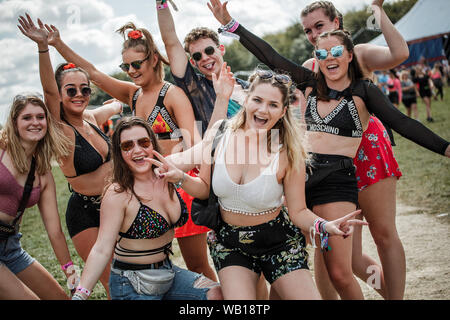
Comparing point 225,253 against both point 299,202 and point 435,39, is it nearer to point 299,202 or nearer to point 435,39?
point 299,202

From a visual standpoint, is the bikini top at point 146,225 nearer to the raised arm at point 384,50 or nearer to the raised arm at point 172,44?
the raised arm at point 172,44

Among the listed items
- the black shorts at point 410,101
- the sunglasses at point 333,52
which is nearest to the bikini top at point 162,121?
the sunglasses at point 333,52

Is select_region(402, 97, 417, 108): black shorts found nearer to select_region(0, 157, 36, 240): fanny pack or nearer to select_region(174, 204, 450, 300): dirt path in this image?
select_region(174, 204, 450, 300): dirt path

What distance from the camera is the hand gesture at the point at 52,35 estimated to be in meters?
3.88

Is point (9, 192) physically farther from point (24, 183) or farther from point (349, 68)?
point (349, 68)

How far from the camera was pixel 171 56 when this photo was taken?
3779 millimetres

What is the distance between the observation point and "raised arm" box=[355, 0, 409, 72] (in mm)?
3305

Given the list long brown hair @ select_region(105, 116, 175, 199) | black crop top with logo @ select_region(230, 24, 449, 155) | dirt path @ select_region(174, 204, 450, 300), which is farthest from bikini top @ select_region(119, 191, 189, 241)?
dirt path @ select_region(174, 204, 450, 300)

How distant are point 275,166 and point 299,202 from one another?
304 mm

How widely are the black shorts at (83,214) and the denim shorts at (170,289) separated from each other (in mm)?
968

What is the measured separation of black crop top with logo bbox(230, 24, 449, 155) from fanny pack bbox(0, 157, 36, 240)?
209cm

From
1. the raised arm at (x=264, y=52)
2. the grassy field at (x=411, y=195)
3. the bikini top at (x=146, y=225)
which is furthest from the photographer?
the grassy field at (x=411, y=195)

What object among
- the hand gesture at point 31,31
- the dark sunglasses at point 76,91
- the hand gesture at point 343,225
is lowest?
the hand gesture at point 343,225

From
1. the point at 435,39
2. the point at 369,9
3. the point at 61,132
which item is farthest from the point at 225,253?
the point at 435,39
